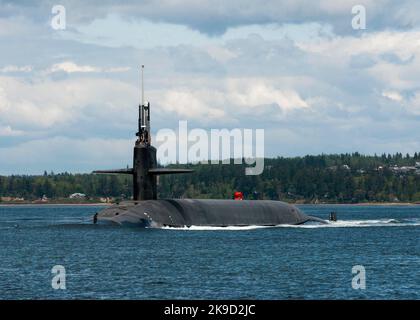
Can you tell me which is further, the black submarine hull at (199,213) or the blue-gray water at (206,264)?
the black submarine hull at (199,213)

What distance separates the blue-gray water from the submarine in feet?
5.05

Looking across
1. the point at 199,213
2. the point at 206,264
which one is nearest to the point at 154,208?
the point at 199,213

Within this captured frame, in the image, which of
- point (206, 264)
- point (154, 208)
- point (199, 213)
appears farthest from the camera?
point (199, 213)

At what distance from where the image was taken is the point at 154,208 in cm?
8419

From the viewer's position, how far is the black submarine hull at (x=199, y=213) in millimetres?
83438

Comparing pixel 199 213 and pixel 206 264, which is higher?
pixel 199 213

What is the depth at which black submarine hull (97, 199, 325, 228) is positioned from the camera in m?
83.4

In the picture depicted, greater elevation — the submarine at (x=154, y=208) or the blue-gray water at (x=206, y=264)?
the submarine at (x=154, y=208)

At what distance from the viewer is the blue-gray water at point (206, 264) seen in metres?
46.7

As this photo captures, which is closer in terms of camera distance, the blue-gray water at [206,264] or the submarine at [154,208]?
the blue-gray water at [206,264]

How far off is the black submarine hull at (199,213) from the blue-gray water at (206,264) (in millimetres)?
1505

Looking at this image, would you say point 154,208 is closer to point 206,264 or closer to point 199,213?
point 199,213

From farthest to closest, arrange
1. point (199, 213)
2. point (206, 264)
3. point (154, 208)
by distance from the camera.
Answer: point (199, 213) < point (154, 208) < point (206, 264)

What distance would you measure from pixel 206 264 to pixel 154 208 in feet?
86.0
